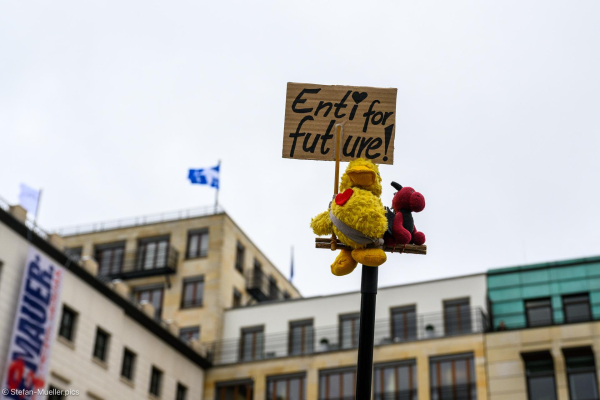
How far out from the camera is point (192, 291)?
57.7m

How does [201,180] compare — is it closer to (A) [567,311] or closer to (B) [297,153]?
(A) [567,311]

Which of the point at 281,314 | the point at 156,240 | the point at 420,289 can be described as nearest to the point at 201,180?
the point at 156,240

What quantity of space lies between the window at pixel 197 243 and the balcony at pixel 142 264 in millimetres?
1034

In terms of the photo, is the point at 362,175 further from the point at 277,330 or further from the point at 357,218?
the point at 277,330

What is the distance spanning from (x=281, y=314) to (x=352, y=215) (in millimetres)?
48800

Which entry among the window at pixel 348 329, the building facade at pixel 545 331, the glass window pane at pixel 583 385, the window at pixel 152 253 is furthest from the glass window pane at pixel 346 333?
the window at pixel 152 253

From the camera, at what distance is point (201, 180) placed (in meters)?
62.7

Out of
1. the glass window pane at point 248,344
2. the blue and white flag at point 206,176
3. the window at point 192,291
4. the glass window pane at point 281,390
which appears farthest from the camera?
the blue and white flag at point 206,176

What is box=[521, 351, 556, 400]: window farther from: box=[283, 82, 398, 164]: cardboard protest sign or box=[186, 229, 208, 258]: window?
box=[283, 82, 398, 164]: cardboard protest sign

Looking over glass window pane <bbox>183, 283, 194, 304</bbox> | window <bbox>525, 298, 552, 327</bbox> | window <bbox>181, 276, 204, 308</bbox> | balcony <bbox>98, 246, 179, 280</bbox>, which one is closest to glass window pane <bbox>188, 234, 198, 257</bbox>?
balcony <bbox>98, 246, 179, 280</bbox>

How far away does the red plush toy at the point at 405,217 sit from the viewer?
6.61 m

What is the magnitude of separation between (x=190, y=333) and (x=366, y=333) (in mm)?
51135

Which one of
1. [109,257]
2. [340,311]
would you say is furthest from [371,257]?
[109,257]

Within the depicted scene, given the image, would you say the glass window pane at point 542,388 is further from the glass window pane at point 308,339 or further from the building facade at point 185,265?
the building facade at point 185,265
